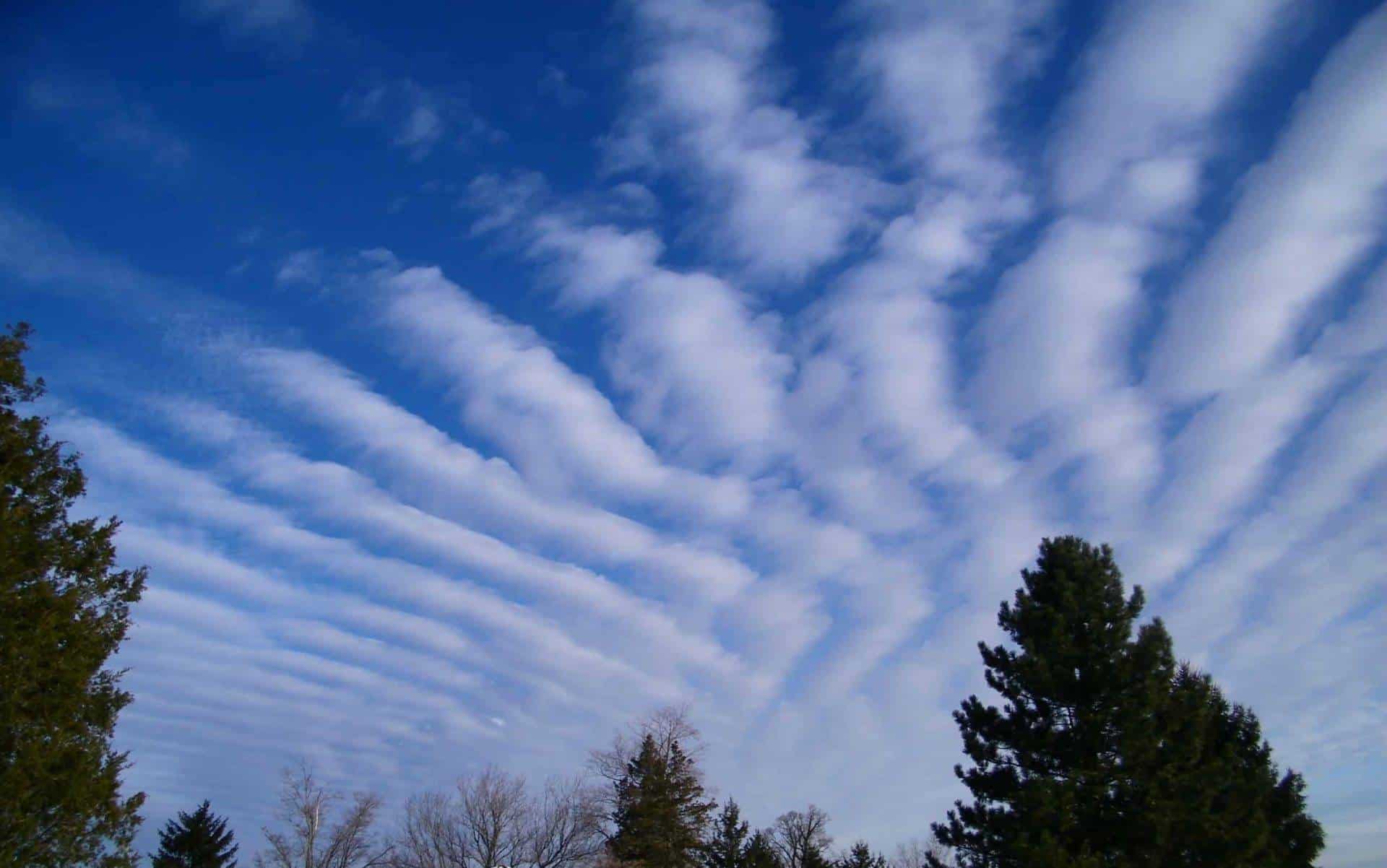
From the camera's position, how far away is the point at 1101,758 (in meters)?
20.3

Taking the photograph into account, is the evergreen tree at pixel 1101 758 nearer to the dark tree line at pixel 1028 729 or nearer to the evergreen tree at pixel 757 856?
the dark tree line at pixel 1028 729

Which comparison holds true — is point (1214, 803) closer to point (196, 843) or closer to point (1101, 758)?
point (1101, 758)

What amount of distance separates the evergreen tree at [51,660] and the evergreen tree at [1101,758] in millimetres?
19844

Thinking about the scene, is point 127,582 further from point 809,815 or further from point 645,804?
point 809,815

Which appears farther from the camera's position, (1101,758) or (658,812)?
(658,812)

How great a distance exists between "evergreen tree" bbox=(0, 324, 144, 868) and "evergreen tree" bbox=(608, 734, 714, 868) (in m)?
25.9

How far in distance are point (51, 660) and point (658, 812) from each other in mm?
28971

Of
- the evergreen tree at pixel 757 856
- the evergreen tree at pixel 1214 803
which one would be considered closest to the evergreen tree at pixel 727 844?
the evergreen tree at pixel 757 856

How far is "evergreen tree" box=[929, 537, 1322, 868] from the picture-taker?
1897cm

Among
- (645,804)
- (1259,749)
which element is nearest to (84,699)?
(645,804)

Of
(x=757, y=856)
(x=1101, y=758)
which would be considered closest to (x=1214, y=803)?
(x=1101, y=758)

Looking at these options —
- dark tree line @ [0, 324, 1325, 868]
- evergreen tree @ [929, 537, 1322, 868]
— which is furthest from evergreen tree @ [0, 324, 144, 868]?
evergreen tree @ [929, 537, 1322, 868]

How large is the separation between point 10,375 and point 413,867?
4711cm

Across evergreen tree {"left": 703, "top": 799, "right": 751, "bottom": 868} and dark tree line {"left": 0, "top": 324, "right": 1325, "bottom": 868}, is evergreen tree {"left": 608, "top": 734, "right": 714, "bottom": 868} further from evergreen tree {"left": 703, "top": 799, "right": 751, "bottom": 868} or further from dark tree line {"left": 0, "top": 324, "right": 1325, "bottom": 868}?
dark tree line {"left": 0, "top": 324, "right": 1325, "bottom": 868}
